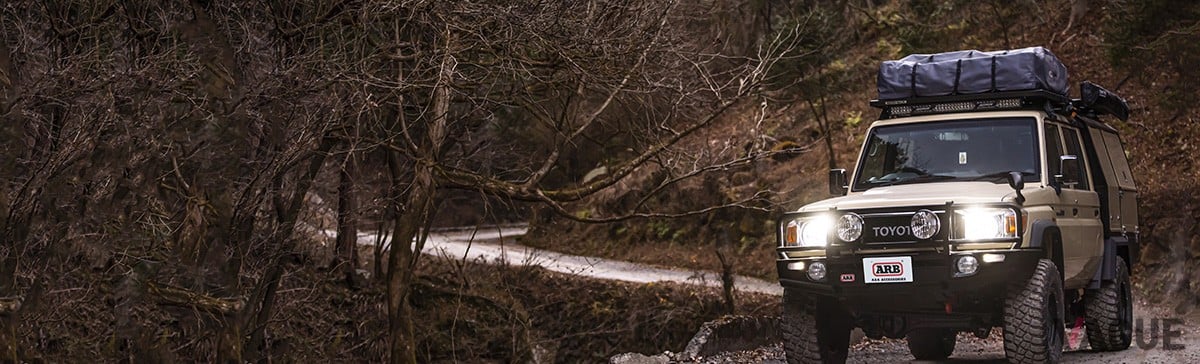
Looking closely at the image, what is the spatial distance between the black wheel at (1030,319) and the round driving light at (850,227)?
116cm

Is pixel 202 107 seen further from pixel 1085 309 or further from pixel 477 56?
pixel 1085 309

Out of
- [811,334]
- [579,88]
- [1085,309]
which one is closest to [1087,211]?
[1085,309]

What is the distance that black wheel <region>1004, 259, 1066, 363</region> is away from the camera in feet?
30.3

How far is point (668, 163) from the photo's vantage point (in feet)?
50.7

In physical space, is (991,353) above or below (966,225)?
below

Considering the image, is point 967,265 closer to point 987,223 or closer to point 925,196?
Result: point 987,223

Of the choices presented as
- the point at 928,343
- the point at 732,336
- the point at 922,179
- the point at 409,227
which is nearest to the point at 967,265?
the point at 922,179

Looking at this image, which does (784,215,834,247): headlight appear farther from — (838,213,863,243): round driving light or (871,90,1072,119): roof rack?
(871,90,1072,119): roof rack

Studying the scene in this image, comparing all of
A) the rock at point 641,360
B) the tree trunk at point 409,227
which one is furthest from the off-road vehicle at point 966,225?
the tree trunk at point 409,227

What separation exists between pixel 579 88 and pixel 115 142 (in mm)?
5818

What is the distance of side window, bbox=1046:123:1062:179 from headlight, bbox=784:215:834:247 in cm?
204

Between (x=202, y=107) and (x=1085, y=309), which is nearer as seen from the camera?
(x=1085, y=309)

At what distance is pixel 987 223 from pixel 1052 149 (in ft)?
6.11

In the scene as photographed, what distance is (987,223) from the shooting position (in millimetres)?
9234
